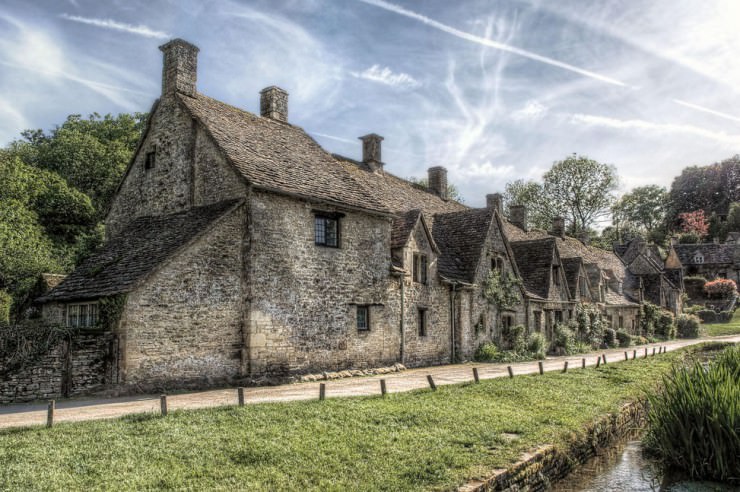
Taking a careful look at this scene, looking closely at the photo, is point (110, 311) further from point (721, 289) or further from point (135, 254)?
point (721, 289)

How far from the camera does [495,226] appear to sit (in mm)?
30000

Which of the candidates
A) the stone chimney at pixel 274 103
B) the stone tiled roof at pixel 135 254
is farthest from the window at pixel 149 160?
the stone chimney at pixel 274 103

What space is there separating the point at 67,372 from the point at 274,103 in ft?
49.0

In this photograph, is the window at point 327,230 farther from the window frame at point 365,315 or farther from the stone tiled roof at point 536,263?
the stone tiled roof at point 536,263

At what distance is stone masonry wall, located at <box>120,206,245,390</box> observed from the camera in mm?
15325

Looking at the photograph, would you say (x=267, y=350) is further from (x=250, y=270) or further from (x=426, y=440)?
(x=426, y=440)

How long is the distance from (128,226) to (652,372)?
66.8 ft

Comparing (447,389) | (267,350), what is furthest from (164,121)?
(447,389)

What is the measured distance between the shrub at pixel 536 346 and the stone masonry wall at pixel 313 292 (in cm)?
966

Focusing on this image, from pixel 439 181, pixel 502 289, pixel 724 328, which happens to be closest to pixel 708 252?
pixel 724 328

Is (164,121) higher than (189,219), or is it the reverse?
(164,121)

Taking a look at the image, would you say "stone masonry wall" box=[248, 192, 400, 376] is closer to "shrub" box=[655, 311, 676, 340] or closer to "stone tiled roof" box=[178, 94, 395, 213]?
"stone tiled roof" box=[178, 94, 395, 213]

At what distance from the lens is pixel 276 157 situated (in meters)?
21.2

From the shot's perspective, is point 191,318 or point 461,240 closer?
point 191,318
